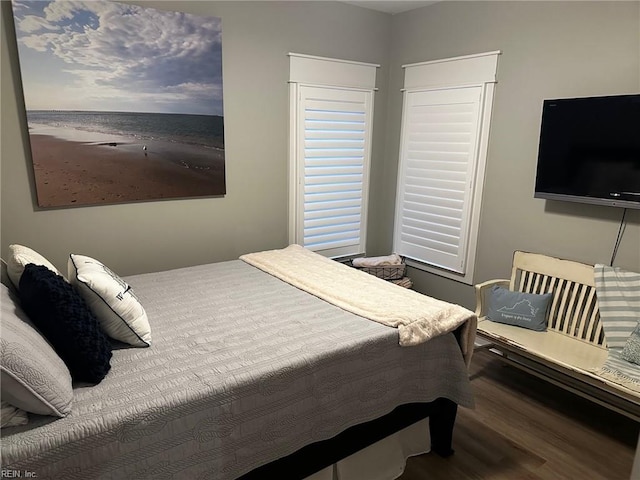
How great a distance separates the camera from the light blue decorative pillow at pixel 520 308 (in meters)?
2.76

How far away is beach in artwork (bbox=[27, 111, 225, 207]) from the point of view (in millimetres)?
2523

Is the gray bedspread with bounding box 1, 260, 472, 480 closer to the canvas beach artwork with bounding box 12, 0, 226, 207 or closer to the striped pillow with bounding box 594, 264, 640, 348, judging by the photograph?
the canvas beach artwork with bounding box 12, 0, 226, 207

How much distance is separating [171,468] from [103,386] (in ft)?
1.17

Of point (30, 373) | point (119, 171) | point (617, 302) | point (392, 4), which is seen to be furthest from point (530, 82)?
point (30, 373)

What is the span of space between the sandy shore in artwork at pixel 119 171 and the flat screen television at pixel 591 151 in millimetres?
2215

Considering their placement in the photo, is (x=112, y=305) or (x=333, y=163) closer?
(x=112, y=305)

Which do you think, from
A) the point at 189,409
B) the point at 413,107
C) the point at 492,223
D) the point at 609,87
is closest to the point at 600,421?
the point at 492,223

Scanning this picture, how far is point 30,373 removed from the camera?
122cm

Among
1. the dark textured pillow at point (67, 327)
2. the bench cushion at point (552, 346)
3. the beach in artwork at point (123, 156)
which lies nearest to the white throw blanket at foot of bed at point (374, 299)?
the bench cushion at point (552, 346)

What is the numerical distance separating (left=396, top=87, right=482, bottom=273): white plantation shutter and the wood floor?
1109 mm

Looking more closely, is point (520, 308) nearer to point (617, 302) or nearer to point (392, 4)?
point (617, 302)

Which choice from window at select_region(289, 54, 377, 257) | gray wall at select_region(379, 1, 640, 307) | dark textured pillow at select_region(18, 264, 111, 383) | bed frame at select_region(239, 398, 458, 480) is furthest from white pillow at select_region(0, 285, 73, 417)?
gray wall at select_region(379, 1, 640, 307)

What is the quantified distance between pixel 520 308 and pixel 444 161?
52.3 inches

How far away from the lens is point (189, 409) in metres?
1.40
